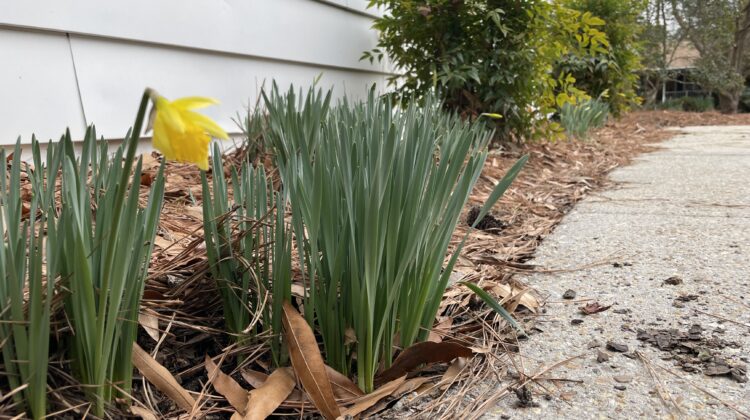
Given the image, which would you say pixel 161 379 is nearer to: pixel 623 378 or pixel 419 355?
pixel 419 355

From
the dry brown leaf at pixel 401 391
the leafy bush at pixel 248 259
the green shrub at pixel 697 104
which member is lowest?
the green shrub at pixel 697 104

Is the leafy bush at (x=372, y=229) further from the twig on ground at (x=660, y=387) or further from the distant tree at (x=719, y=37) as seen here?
the distant tree at (x=719, y=37)

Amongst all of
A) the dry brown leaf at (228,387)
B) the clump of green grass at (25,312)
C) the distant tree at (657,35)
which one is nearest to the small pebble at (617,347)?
the dry brown leaf at (228,387)

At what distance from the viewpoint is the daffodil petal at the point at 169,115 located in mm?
535

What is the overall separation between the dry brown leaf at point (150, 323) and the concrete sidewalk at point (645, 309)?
1.85 ft

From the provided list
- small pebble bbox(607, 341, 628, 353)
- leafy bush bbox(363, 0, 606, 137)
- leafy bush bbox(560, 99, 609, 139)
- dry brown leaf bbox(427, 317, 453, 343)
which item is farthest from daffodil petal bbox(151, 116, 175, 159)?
leafy bush bbox(560, 99, 609, 139)

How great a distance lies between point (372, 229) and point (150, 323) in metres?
0.41

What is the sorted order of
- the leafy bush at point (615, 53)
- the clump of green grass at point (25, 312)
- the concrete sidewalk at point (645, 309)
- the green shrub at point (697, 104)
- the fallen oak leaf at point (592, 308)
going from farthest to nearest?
the green shrub at point (697, 104), the leafy bush at point (615, 53), the fallen oak leaf at point (592, 308), the concrete sidewalk at point (645, 309), the clump of green grass at point (25, 312)

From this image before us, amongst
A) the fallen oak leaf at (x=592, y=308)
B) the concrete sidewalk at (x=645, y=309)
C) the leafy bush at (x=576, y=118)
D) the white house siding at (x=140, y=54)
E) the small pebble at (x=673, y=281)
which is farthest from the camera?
the leafy bush at (x=576, y=118)

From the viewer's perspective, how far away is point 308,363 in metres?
0.93

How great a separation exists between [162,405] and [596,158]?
158 inches

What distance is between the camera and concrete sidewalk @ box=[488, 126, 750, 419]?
0.92 meters

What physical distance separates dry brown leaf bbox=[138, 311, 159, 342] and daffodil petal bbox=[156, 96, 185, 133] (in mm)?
498

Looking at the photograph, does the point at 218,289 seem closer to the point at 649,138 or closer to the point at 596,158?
the point at 596,158
